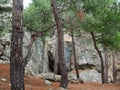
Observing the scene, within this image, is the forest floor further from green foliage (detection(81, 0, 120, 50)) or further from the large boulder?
the large boulder

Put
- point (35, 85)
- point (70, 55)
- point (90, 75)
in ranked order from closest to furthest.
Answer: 1. point (35, 85)
2. point (90, 75)
3. point (70, 55)

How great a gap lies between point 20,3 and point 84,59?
30.8 meters

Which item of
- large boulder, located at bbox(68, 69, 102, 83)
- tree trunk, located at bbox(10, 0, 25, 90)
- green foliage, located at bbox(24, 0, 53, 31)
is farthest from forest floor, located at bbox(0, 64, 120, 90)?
large boulder, located at bbox(68, 69, 102, 83)

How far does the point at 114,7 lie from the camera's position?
1022 inches

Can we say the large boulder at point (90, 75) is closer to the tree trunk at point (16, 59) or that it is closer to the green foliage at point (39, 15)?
the green foliage at point (39, 15)

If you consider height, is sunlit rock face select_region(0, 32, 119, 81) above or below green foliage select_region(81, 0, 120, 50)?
below

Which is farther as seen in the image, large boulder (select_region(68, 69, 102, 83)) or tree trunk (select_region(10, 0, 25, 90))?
large boulder (select_region(68, 69, 102, 83))

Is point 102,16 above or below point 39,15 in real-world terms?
below

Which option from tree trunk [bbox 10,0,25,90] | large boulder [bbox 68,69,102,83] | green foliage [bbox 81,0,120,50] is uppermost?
green foliage [bbox 81,0,120,50]

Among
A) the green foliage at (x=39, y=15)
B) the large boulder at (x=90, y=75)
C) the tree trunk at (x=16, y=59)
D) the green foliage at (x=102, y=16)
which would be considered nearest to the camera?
the tree trunk at (x=16, y=59)

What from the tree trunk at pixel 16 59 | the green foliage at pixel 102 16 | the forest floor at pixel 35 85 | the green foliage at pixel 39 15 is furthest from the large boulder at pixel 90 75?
the tree trunk at pixel 16 59

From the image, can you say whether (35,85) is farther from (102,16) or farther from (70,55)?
(70,55)

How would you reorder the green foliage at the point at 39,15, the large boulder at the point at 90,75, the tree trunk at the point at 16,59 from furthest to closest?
the large boulder at the point at 90,75 → the green foliage at the point at 39,15 → the tree trunk at the point at 16,59

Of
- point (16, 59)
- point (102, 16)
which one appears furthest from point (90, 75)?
point (16, 59)
